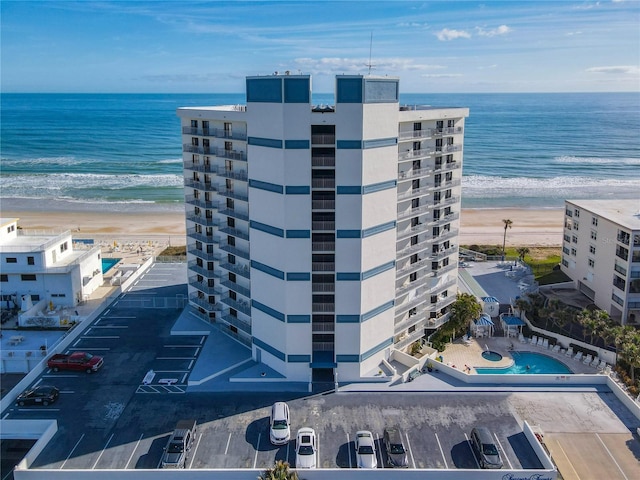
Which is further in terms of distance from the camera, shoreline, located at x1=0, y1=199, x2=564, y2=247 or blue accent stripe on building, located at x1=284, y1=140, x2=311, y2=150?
shoreline, located at x1=0, y1=199, x2=564, y2=247

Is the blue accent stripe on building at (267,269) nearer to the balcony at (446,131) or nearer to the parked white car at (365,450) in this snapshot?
the parked white car at (365,450)

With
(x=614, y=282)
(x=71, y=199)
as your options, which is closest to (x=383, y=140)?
(x=614, y=282)

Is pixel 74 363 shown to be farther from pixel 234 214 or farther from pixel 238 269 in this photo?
pixel 234 214

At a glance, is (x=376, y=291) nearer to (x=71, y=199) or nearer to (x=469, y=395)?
(x=469, y=395)

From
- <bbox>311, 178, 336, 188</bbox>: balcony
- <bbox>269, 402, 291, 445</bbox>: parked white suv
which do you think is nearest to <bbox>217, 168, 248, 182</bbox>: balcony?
<bbox>311, 178, 336, 188</bbox>: balcony

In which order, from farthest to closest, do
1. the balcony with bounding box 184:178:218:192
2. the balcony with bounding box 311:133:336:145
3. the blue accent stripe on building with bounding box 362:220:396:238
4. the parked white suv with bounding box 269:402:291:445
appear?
the balcony with bounding box 184:178:218:192, the blue accent stripe on building with bounding box 362:220:396:238, the balcony with bounding box 311:133:336:145, the parked white suv with bounding box 269:402:291:445

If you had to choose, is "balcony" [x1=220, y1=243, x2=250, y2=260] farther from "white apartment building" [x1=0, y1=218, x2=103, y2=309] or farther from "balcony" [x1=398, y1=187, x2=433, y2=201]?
"white apartment building" [x1=0, y1=218, x2=103, y2=309]

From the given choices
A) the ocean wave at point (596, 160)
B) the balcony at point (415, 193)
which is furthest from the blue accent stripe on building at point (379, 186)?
the ocean wave at point (596, 160)
